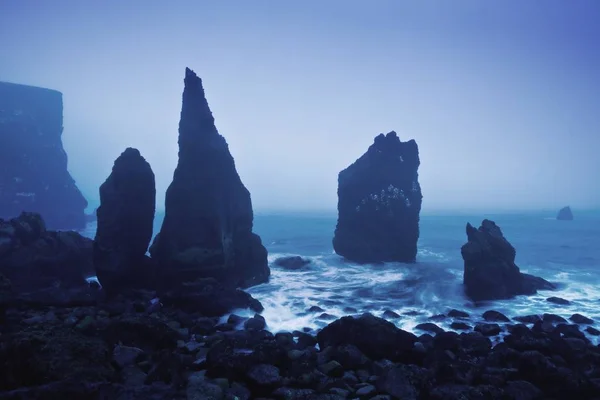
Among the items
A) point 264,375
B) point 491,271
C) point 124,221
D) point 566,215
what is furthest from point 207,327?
point 566,215

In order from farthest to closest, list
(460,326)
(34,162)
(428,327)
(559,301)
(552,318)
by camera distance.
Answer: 1. (34,162)
2. (559,301)
3. (552,318)
4. (460,326)
5. (428,327)

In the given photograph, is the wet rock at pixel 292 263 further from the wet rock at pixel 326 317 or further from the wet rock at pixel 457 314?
the wet rock at pixel 457 314

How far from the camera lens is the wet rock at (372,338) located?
1791 cm

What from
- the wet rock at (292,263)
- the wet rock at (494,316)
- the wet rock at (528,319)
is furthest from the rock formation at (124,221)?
the wet rock at (528,319)

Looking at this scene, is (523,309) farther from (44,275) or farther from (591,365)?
(44,275)

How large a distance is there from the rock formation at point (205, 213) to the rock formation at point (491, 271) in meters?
22.0

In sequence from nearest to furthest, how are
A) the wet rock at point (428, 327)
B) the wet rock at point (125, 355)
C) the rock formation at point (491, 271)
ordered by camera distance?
the wet rock at point (125, 355)
the wet rock at point (428, 327)
the rock formation at point (491, 271)

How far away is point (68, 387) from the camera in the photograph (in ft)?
31.2

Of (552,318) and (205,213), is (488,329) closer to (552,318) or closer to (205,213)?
(552,318)

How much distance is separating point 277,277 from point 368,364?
25094 millimetres

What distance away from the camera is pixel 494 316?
25266 mm

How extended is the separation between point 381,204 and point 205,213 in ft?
99.0

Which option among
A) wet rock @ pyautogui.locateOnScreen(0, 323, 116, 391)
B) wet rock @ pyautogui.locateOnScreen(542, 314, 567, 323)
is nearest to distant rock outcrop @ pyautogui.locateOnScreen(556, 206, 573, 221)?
wet rock @ pyautogui.locateOnScreen(542, 314, 567, 323)

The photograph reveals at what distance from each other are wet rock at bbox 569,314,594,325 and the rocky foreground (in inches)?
80.1
